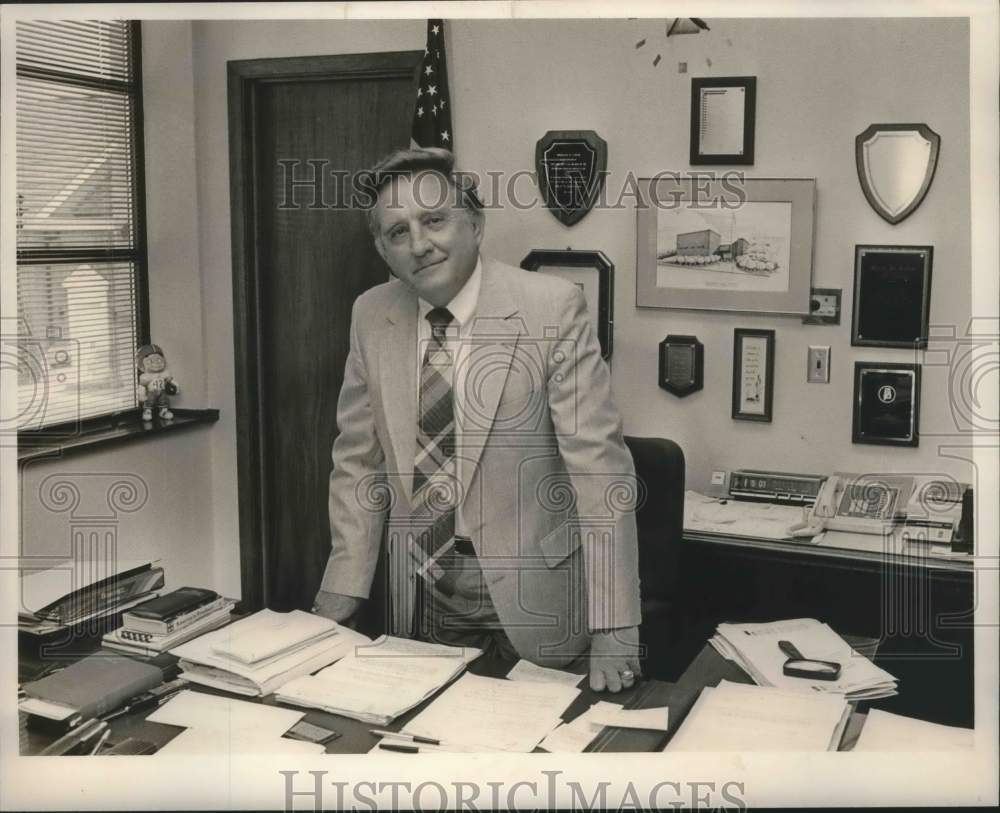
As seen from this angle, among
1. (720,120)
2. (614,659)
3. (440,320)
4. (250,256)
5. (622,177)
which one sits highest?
(720,120)

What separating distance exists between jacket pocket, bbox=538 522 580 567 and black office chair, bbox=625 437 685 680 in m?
0.17

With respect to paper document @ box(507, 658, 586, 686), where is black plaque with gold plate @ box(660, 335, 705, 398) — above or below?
above

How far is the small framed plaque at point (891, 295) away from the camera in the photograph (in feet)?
6.19

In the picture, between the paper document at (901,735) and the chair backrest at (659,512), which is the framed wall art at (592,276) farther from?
the paper document at (901,735)

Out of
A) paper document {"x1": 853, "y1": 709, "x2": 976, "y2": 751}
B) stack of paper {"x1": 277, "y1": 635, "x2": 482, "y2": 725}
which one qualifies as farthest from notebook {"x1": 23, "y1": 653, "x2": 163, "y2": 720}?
paper document {"x1": 853, "y1": 709, "x2": 976, "y2": 751}

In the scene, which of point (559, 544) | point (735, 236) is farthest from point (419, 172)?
point (559, 544)

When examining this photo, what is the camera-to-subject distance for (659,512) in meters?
2.09

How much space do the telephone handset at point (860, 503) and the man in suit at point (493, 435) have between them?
405 millimetres

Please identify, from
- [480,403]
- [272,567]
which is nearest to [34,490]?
[272,567]

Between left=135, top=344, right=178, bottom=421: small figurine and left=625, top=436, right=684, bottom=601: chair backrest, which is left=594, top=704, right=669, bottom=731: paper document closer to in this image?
left=625, top=436, right=684, bottom=601: chair backrest

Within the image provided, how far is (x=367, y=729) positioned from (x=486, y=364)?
714 mm

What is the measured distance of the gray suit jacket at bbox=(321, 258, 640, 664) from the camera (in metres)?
1.93

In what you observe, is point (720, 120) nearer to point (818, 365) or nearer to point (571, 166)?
point (571, 166)

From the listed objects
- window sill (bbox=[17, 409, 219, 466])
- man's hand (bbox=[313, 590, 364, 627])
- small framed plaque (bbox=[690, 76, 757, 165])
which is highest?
small framed plaque (bbox=[690, 76, 757, 165])
